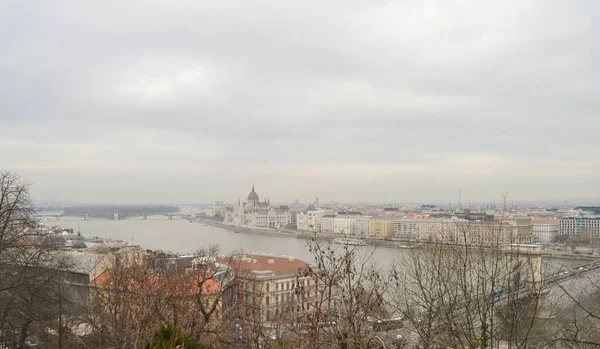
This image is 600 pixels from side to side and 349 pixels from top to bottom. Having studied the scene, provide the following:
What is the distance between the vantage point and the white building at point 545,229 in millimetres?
35781

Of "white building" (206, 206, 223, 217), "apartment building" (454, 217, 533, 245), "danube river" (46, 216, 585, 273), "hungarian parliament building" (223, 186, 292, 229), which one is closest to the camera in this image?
"apartment building" (454, 217, 533, 245)

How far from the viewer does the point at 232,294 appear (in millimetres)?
9117

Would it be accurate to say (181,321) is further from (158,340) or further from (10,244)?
(10,244)

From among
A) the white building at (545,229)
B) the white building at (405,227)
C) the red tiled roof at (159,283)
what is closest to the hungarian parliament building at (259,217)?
the white building at (405,227)

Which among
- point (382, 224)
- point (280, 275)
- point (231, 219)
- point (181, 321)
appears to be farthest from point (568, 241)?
point (231, 219)

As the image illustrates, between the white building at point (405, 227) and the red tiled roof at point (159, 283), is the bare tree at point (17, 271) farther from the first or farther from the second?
the white building at point (405, 227)

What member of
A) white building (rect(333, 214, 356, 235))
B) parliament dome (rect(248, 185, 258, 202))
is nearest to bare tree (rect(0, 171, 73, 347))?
white building (rect(333, 214, 356, 235))

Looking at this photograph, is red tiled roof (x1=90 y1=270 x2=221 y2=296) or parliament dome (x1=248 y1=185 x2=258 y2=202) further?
parliament dome (x1=248 y1=185 x2=258 y2=202)

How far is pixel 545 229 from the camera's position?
120ft

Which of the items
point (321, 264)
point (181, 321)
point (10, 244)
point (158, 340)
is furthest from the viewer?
point (10, 244)

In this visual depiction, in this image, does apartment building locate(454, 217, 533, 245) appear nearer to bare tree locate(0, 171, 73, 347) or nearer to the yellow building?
bare tree locate(0, 171, 73, 347)

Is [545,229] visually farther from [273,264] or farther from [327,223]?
[273,264]

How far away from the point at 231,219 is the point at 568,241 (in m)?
46.4

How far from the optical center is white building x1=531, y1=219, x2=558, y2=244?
117 feet
